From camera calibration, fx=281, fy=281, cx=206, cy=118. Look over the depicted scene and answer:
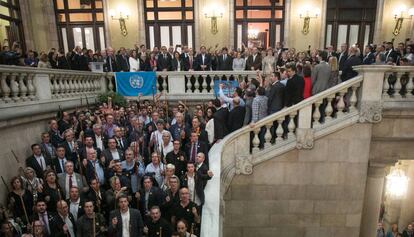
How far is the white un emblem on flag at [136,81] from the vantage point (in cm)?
949

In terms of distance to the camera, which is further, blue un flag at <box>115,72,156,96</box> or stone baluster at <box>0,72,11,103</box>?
blue un flag at <box>115,72,156,96</box>

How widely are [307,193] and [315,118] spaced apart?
72.9 inches

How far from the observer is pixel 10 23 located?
38.2ft

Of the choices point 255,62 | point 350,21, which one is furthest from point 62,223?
point 350,21

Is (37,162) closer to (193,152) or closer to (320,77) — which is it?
(193,152)

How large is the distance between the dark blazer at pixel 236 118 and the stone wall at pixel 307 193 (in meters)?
1.10

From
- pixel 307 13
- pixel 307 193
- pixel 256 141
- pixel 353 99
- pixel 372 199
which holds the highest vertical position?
pixel 307 13

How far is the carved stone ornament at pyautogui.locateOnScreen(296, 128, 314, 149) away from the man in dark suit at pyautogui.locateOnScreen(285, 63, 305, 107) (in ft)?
2.13

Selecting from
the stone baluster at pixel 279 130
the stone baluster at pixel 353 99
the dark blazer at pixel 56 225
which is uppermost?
the stone baluster at pixel 353 99

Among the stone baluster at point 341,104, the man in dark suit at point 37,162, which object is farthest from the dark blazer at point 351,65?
the man in dark suit at point 37,162

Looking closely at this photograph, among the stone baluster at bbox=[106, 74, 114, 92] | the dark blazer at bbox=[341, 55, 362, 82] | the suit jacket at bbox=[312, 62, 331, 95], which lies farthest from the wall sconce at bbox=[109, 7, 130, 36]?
the dark blazer at bbox=[341, 55, 362, 82]

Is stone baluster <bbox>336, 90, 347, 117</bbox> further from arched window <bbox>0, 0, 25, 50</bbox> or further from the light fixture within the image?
arched window <bbox>0, 0, 25, 50</bbox>

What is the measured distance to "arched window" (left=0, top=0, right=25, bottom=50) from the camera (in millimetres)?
11109

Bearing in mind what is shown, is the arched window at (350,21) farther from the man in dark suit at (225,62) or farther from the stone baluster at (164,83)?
the stone baluster at (164,83)
